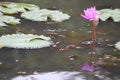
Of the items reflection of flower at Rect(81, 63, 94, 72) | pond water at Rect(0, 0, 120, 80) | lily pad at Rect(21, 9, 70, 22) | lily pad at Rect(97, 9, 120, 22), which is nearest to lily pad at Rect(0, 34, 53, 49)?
pond water at Rect(0, 0, 120, 80)

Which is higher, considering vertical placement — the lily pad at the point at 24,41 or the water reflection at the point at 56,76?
the lily pad at the point at 24,41

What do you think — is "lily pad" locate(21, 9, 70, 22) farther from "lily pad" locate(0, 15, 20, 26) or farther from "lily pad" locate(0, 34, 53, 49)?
"lily pad" locate(0, 34, 53, 49)

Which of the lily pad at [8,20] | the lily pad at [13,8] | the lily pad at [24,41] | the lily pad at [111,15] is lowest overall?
the lily pad at [24,41]

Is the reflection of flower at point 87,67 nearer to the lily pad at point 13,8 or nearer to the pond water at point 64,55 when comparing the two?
the pond water at point 64,55

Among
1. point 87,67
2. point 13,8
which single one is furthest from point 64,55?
point 13,8

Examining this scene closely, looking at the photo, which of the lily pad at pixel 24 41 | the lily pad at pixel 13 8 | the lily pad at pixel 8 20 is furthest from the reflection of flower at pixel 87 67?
the lily pad at pixel 13 8

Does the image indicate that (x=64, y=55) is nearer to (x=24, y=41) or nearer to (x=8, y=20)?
(x=24, y=41)
